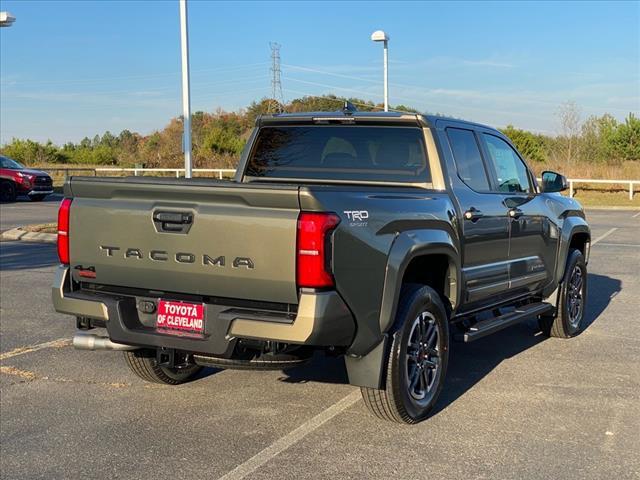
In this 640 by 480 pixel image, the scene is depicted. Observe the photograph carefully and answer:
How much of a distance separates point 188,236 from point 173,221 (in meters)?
0.13

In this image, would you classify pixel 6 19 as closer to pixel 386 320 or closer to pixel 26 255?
pixel 26 255

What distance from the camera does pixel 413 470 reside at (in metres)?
4.02

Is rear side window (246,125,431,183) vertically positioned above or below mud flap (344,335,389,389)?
above

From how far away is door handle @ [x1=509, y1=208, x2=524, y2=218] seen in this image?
20.1 feet

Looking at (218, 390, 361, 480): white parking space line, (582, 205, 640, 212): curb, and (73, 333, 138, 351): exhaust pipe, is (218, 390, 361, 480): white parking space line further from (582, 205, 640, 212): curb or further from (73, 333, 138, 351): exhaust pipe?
(582, 205, 640, 212): curb

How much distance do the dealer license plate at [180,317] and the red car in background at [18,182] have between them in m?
24.6

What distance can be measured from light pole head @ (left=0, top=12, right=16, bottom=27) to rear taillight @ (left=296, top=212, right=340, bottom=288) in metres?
19.1

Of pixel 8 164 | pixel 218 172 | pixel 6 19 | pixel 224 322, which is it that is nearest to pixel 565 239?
pixel 224 322

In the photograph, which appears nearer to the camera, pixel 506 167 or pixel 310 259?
pixel 310 259

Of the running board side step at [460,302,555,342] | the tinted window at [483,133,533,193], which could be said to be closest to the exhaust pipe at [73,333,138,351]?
the running board side step at [460,302,555,342]

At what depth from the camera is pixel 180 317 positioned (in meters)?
4.26

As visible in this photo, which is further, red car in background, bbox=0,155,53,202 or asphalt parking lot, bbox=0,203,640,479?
red car in background, bbox=0,155,53,202

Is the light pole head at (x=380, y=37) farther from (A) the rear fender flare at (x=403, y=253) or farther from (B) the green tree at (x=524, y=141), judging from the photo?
(B) the green tree at (x=524, y=141)

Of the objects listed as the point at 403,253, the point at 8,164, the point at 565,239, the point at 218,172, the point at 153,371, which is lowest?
the point at 153,371
